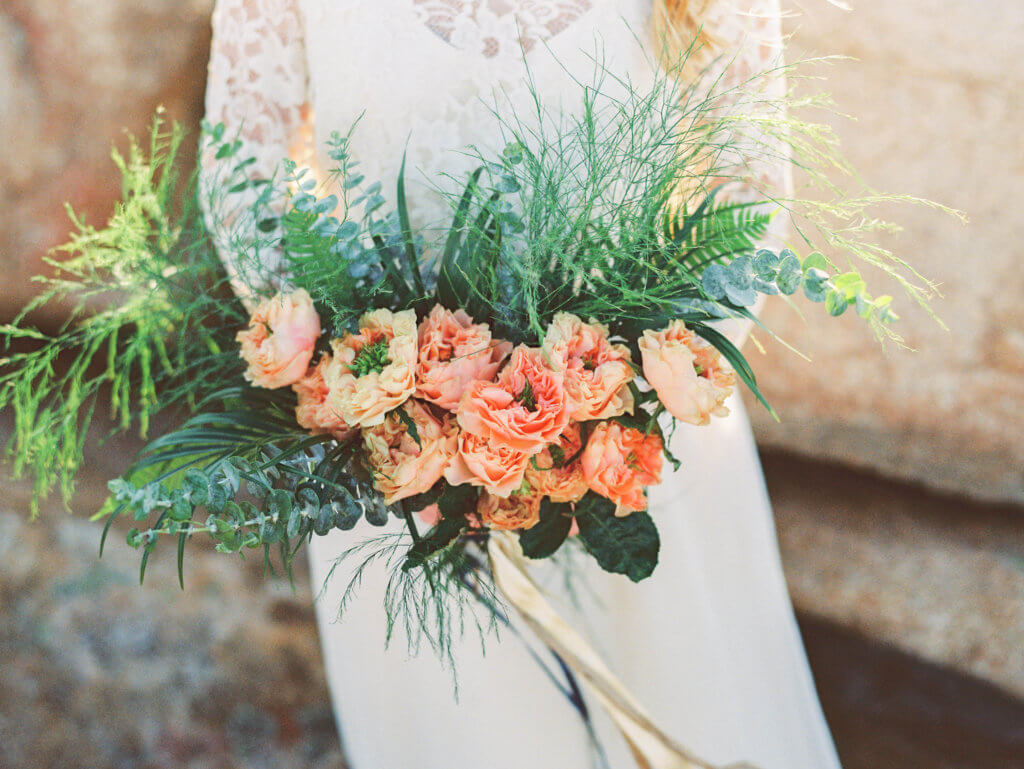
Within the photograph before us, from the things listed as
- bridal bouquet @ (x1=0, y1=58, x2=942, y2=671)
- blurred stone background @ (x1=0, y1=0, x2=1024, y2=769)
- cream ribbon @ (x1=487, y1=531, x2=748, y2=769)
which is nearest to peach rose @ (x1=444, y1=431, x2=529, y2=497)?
bridal bouquet @ (x1=0, y1=58, x2=942, y2=671)

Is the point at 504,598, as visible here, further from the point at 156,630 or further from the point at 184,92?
the point at 184,92

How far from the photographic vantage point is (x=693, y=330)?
515 mm

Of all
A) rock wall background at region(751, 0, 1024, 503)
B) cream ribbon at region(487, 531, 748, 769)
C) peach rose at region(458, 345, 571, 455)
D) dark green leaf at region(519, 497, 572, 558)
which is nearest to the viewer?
peach rose at region(458, 345, 571, 455)

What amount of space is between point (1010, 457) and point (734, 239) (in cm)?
95

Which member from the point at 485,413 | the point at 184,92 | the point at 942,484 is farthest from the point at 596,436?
the point at 184,92

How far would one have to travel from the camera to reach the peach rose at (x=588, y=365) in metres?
0.46

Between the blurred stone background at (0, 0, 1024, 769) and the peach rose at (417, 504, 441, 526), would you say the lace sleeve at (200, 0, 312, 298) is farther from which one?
the blurred stone background at (0, 0, 1024, 769)

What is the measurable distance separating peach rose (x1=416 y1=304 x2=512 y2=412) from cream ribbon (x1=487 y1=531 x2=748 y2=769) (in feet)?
0.73

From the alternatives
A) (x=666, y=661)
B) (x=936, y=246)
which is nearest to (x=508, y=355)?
(x=666, y=661)

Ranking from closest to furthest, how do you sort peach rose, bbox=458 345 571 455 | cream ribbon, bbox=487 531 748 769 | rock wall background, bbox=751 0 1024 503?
1. peach rose, bbox=458 345 571 455
2. cream ribbon, bbox=487 531 748 769
3. rock wall background, bbox=751 0 1024 503

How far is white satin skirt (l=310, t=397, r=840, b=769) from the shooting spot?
75cm

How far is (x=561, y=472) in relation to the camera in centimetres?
51

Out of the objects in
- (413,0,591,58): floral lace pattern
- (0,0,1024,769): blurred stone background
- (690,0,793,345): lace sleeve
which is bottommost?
(0,0,1024,769): blurred stone background

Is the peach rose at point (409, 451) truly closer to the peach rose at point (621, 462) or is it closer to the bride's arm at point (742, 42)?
the peach rose at point (621, 462)
